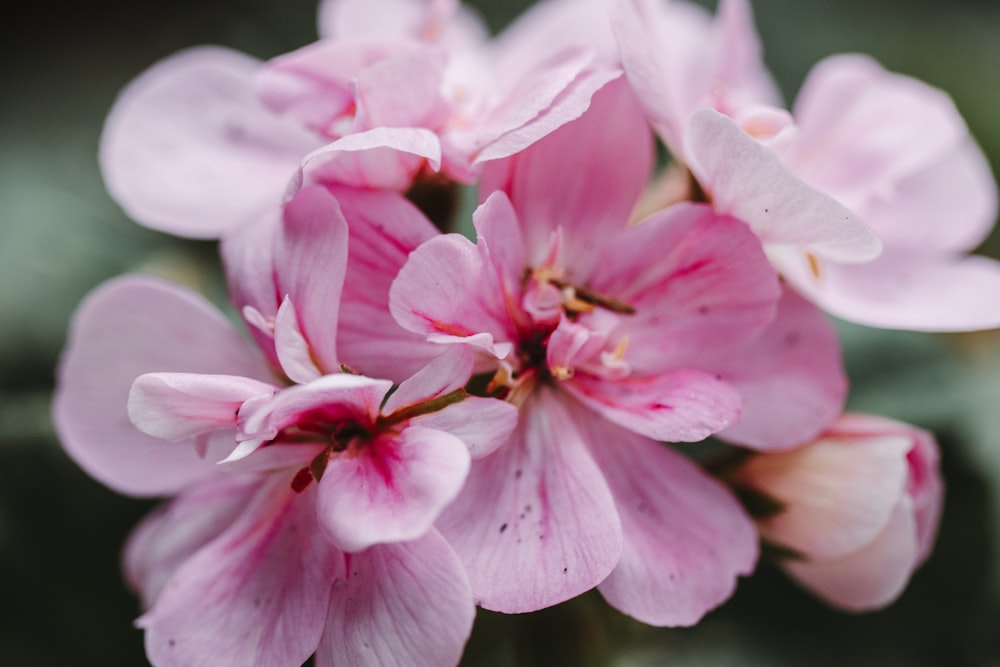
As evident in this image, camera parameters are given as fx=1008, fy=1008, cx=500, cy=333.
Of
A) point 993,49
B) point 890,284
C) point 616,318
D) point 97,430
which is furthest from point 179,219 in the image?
point 993,49

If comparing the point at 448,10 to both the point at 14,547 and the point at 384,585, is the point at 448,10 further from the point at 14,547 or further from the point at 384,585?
the point at 14,547

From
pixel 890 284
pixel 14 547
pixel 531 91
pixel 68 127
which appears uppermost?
pixel 531 91

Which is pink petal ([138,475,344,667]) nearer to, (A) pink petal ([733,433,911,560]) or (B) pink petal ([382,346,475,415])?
(B) pink petal ([382,346,475,415])

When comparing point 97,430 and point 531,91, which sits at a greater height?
point 531,91

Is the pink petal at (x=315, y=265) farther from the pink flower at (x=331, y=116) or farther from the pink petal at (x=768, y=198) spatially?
the pink petal at (x=768, y=198)

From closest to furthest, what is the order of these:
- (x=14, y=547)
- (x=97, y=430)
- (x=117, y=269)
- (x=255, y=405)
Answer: (x=255, y=405), (x=97, y=430), (x=14, y=547), (x=117, y=269)

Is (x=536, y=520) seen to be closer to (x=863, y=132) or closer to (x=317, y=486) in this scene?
(x=317, y=486)

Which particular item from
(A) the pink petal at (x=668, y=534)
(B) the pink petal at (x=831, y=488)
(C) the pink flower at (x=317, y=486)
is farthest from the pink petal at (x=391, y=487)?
(B) the pink petal at (x=831, y=488)
